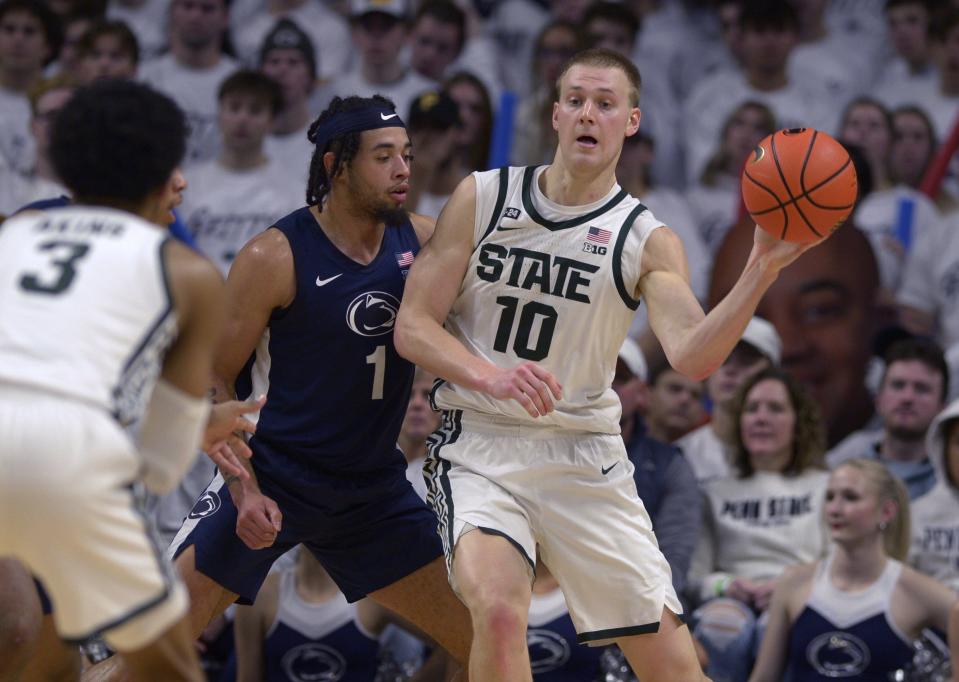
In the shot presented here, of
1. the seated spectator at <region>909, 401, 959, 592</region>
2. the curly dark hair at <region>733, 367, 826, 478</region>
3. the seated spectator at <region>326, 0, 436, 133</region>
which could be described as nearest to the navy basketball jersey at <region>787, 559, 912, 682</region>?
the seated spectator at <region>909, 401, 959, 592</region>

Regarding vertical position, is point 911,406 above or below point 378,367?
below

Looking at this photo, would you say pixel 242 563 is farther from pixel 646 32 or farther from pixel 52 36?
pixel 646 32

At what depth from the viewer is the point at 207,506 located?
17.7 feet

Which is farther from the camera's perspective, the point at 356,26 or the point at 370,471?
the point at 356,26

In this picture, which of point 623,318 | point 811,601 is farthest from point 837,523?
point 623,318

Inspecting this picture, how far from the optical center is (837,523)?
7.01 meters

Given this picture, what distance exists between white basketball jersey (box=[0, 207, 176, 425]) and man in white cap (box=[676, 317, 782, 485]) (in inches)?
182

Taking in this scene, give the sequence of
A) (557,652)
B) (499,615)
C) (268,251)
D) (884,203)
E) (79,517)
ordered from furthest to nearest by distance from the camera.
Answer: (884,203) → (557,652) → (268,251) → (499,615) → (79,517)

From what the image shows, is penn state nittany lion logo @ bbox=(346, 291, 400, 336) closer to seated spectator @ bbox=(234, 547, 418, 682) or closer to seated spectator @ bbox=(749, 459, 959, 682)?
seated spectator @ bbox=(234, 547, 418, 682)

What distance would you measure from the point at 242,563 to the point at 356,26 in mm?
5822

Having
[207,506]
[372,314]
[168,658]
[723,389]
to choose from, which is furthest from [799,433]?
[168,658]

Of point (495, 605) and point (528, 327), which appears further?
point (528, 327)

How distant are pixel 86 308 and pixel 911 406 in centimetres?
536

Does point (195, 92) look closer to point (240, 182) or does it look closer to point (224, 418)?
point (240, 182)
